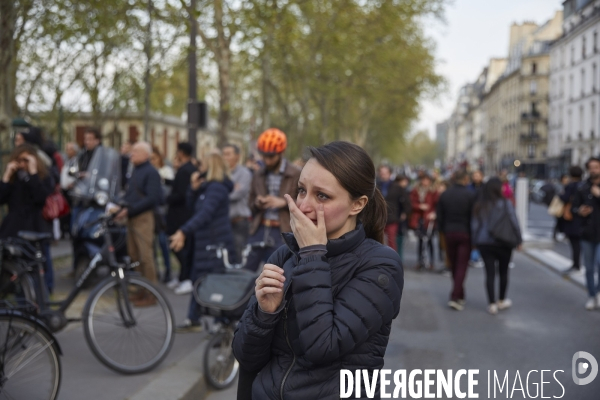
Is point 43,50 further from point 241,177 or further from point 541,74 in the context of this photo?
point 541,74

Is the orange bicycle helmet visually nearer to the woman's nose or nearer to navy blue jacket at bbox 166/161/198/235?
navy blue jacket at bbox 166/161/198/235

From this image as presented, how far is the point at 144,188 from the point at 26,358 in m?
4.49

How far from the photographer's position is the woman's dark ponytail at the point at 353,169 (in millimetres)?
2375

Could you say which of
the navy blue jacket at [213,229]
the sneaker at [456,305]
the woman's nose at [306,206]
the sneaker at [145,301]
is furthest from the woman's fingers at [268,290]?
the sneaker at [456,305]

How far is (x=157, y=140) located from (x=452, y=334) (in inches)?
1811

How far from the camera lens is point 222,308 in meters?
5.64

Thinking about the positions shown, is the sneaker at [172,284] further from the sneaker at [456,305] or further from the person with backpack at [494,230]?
the person with backpack at [494,230]

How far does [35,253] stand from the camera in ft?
19.9

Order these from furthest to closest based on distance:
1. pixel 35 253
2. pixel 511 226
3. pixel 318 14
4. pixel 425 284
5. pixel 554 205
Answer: pixel 318 14 → pixel 554 205 → pixel 425 284 → pixel 511 226 → pixel 35 253

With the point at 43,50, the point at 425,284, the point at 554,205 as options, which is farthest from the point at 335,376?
the point at 43,50

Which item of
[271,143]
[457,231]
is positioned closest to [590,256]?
[457,231]

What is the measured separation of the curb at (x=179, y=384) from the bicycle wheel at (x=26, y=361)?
2.64 ft

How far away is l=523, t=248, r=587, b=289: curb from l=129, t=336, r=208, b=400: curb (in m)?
7.98

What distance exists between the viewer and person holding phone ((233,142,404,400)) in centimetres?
226
